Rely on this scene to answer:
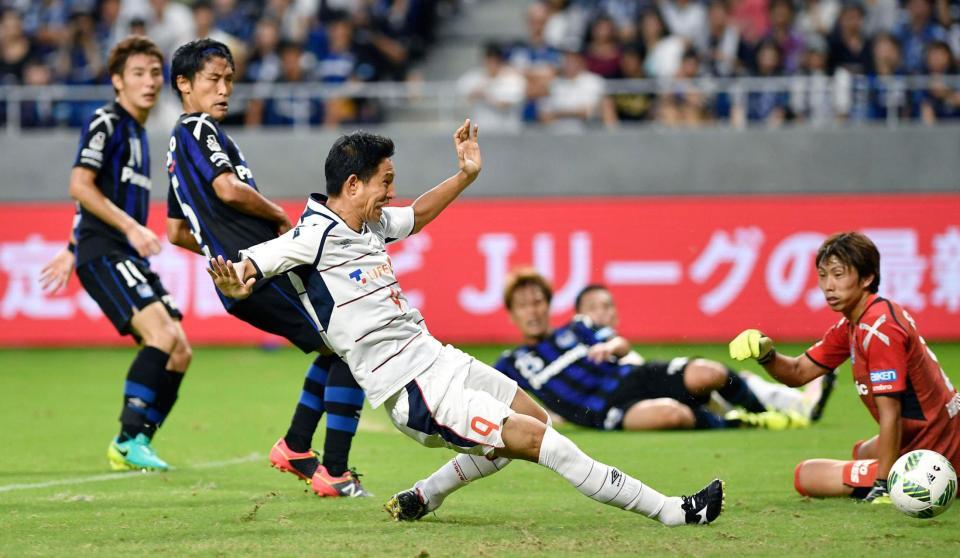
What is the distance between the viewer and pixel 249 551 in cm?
514

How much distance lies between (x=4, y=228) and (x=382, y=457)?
935 centimetres

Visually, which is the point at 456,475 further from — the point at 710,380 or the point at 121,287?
the point at 710,380

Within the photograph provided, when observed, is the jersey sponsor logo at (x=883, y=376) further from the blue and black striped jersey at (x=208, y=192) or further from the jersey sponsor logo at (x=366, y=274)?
the blue and black striped jersey at (x=208, y=192)

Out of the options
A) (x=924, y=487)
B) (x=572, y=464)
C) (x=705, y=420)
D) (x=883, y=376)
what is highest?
(x=883, y=376)

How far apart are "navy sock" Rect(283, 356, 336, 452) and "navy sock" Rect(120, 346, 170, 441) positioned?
1.16 meters

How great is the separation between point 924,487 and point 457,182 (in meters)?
2.52

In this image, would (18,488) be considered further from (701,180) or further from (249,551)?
(701,180)

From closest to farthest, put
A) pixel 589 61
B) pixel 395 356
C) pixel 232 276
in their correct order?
pixel 232 276
pixel 395 356
pixel 589 61

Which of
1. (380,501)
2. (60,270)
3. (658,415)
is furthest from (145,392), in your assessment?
(658,415)

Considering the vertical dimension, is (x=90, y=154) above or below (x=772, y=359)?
above

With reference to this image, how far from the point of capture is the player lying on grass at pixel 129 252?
7477 mm

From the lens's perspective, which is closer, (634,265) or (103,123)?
(103,123)

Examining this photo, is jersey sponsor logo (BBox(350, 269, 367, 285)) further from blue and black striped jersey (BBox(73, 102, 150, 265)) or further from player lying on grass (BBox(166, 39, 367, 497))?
blue and black striped jersey (BBox(73, 102, 150, 265))

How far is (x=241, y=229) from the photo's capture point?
6.59 metres
